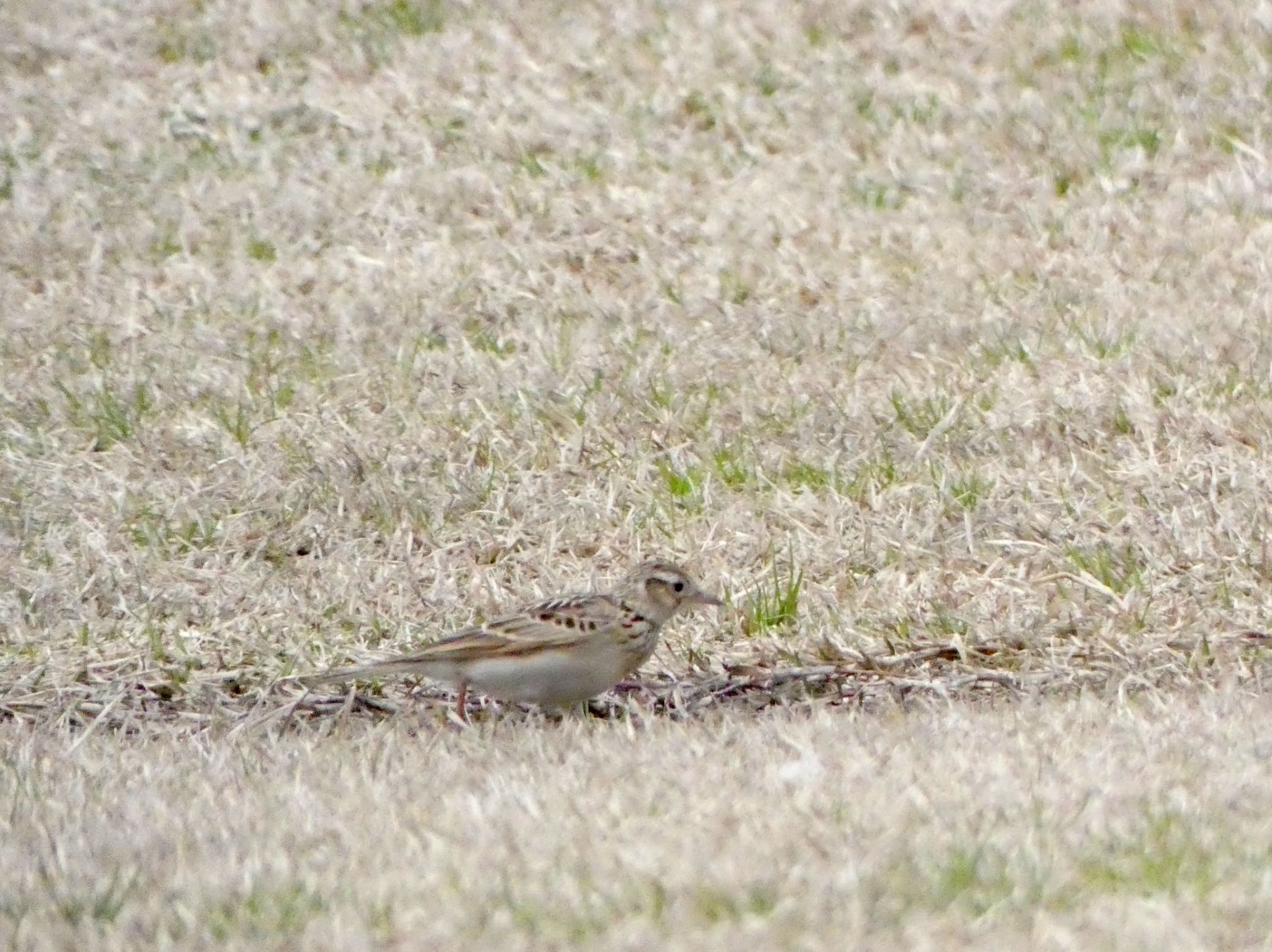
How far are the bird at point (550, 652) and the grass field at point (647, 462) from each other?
157 millimetres

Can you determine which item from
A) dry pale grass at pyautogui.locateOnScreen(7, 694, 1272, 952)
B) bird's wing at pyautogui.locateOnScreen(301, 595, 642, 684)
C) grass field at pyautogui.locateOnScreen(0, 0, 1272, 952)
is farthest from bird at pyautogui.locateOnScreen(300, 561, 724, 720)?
dry pale grass at pyautogui.locateOnScreen(7, 694, 1272, 952)

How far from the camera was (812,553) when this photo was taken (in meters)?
7.25

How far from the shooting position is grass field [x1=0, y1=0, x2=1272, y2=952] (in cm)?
430

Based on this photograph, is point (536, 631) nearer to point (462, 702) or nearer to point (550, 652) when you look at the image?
point (550, 652)

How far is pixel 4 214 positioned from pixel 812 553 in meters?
4.72

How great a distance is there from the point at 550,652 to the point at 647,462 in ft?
5.85

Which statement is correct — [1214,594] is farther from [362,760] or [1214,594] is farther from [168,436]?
[168,436]

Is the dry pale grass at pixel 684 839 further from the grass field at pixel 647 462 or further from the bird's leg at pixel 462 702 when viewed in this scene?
the bird's leg at pixel 462 702

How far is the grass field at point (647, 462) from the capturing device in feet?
14.1

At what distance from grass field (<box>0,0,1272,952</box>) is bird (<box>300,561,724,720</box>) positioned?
157mm

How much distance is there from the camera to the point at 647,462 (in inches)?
311

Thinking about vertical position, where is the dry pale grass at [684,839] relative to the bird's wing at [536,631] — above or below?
above

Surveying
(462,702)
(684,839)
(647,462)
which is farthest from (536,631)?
(684,839)

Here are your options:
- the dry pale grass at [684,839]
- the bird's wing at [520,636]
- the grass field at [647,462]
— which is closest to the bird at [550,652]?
the bird's wing at [520,636]
